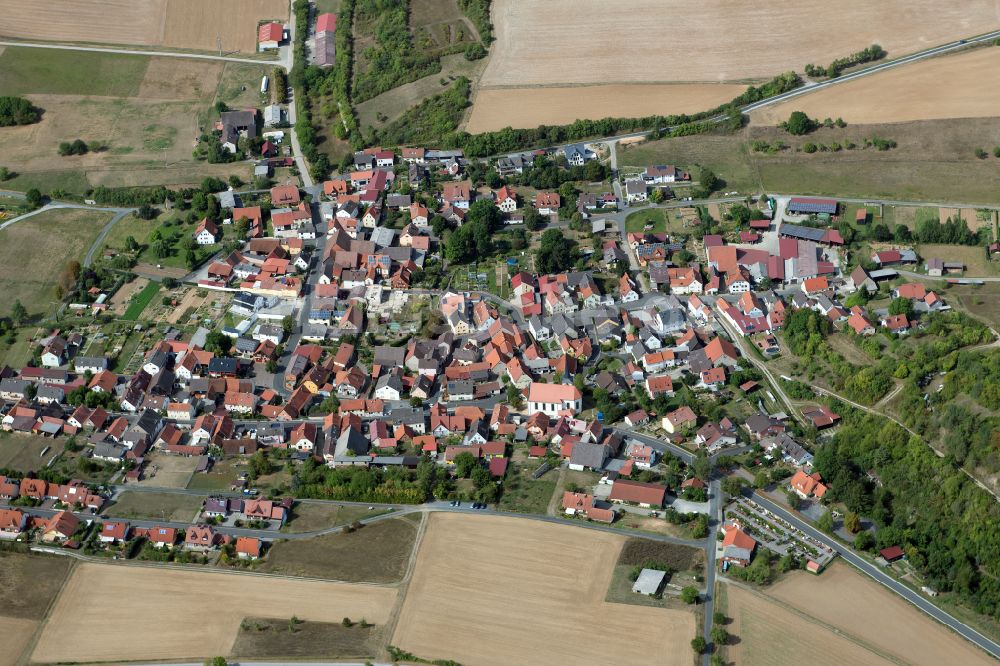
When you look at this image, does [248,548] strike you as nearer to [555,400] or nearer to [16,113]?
[555,400]

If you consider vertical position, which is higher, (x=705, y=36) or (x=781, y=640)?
(x=705, y=36)

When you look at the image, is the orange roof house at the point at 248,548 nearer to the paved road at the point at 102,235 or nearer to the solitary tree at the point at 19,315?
the solitary tree at the point at 19,315

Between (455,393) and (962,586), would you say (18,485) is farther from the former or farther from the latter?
(962,586)

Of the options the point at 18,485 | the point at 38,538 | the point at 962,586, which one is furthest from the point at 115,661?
the point at 962,586

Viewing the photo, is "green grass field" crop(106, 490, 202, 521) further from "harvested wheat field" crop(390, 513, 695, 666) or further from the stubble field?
"harvested wheat field" crop(390, 513, 695, 666)

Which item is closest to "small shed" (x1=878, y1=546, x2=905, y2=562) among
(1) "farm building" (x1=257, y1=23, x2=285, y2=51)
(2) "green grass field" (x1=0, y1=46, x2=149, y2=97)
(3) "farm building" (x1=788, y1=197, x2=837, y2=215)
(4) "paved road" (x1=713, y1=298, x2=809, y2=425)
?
(4) "paved road" (x1=713, y1=298, x2=809, y2=425)

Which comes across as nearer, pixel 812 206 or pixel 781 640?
pixel 781 640

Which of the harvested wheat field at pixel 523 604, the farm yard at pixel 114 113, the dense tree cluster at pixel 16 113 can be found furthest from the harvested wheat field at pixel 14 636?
the dense tree cluster at pixel 16 113

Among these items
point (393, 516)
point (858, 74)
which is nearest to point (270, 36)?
point (858, 74)
